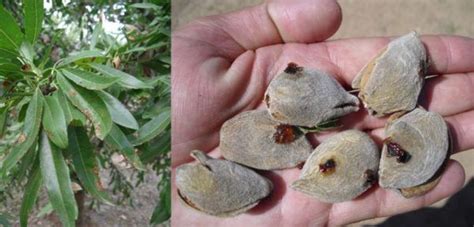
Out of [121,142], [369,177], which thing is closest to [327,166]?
[369,177]

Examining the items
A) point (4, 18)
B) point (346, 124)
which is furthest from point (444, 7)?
point (4, 18)

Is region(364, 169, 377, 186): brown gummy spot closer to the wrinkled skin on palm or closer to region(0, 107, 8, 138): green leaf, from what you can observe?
the wrinkled skin on palm

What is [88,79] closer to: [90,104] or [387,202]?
[90,104]

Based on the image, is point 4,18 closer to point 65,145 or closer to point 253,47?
point 65,145

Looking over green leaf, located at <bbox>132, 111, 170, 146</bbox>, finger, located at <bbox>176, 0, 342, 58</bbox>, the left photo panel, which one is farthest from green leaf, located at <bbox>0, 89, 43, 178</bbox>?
finger, located at <bbox>176, 0, 342, 58</bbox>

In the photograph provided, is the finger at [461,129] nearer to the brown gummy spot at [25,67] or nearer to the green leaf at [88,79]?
the green leaf at [88,79]

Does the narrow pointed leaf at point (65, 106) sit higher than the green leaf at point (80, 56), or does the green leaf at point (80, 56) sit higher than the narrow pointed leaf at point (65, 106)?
the green leaf at point (80, 56)

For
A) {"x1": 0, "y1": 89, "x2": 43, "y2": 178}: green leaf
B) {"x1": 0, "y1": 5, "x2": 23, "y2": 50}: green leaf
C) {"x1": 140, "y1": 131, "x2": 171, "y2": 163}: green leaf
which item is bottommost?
{"x1": 140, "y1": 131, "x2": 171, "y2": 163}: green leaf

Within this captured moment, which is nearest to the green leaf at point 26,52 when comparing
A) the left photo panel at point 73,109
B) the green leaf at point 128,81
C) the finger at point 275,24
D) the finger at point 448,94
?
the left photo panel at point 73,109
